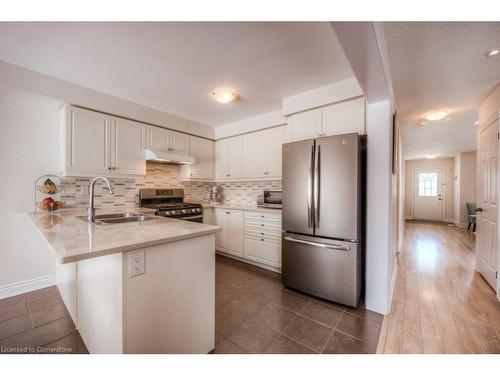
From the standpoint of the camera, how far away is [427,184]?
780 centimetres

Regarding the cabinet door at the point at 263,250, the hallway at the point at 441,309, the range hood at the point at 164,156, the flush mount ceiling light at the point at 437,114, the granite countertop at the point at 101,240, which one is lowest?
the hallway at the point at 441,309

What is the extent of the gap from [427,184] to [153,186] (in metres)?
9.12

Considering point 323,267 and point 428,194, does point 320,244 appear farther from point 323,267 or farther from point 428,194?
point 428,194

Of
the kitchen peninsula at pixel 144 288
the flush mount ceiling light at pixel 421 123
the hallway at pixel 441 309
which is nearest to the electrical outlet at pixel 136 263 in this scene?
the kitchen peninsula at pixel 144 288

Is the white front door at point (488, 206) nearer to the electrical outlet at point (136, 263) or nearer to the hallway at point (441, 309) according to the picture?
the hallway at point (441, 309)

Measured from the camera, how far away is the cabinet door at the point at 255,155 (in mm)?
3464

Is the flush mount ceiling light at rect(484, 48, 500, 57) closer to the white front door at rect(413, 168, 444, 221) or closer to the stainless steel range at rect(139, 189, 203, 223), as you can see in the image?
the stainless steel range at rect(139, 189, 203, 223)

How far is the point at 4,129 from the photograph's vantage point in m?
2.28

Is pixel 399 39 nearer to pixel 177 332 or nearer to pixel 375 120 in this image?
pixel 375 120

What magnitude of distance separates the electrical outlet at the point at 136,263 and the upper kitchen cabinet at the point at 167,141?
2374 mm

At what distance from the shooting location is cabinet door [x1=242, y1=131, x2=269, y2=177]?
11.4ft

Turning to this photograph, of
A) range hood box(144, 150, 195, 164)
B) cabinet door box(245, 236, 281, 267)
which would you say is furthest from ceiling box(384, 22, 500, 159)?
range hood box(144, 150, 195, 164)
